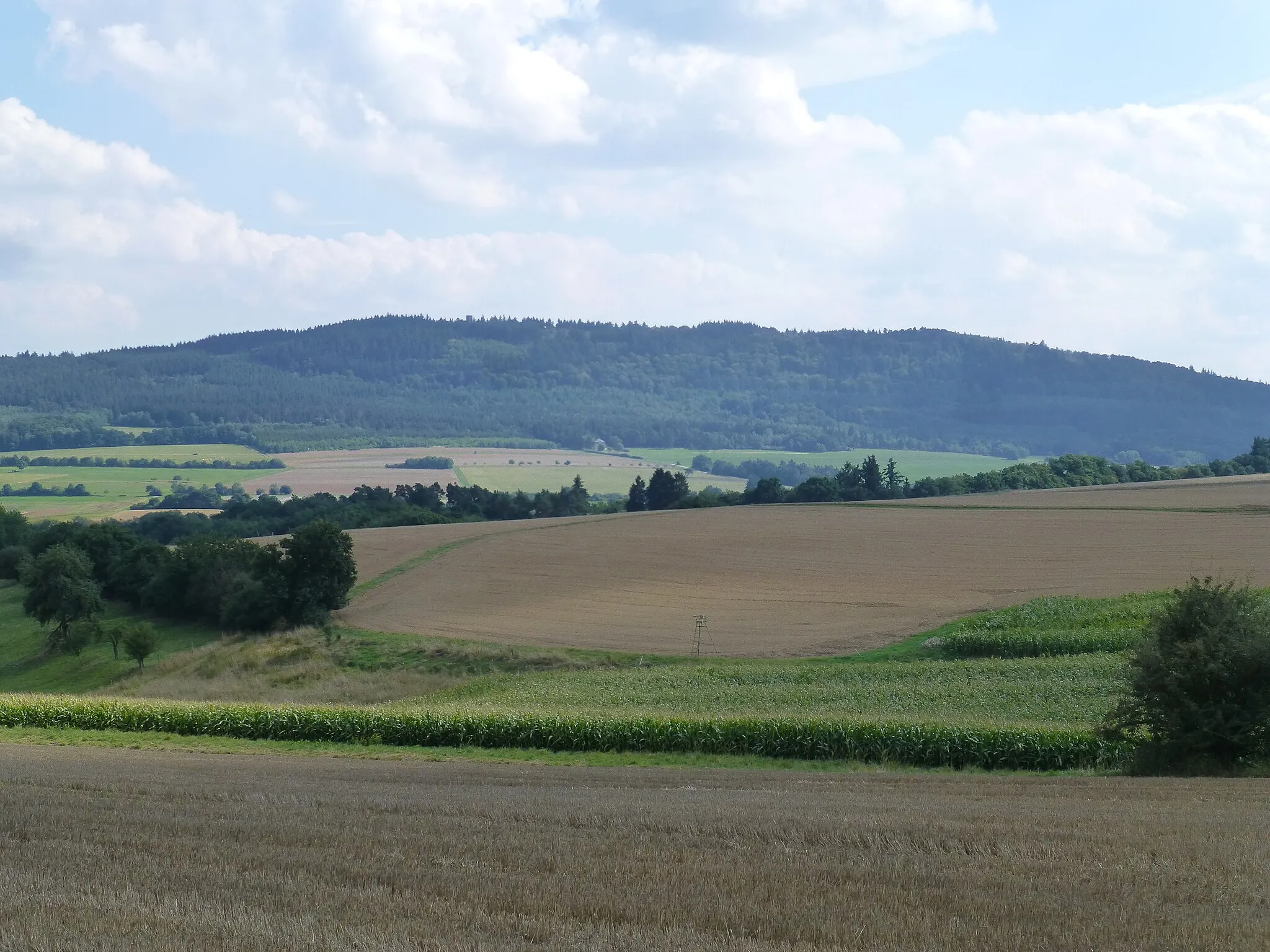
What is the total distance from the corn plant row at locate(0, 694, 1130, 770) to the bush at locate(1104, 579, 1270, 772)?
183cm

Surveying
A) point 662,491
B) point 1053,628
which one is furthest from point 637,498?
point 1053,628

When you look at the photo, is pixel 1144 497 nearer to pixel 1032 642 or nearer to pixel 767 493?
pixel 767 493

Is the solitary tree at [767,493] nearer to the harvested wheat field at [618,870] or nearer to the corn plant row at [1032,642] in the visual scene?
the corn plant row at [1032,642]

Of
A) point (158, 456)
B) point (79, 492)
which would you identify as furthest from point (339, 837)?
point (158, 456)

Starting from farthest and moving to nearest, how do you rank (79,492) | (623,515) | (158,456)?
(158,456) < (79,492) < (623,515)

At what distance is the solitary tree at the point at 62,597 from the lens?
6488 cm

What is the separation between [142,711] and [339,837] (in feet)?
81.7

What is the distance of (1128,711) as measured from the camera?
2411cm

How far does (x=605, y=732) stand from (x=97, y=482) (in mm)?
151017

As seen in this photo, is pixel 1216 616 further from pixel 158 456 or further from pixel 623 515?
pixel 158 456

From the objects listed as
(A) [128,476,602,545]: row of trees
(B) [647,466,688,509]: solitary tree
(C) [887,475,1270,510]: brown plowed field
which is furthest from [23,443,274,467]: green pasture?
(C) [887,475,1270,510]: brown plowed field

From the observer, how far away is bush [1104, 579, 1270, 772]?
2292 centimetres

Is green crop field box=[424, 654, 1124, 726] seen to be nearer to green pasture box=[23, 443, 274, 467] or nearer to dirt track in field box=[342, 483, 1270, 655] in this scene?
dirt track in field box=[342, 483, 1270, 655]

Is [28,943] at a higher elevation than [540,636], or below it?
higher
